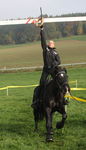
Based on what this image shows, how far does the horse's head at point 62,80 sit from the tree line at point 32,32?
6357cm

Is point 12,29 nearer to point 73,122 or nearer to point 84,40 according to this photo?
point 84,40

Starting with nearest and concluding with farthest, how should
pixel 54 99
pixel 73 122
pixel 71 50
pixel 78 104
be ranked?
1. pixel 54 99
2. pixel 73 122
3. pixel 78 104
4. pixel 71 50

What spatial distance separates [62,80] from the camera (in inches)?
290

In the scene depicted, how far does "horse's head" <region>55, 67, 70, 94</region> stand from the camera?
733 cm

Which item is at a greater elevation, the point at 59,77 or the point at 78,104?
the point at 59,77

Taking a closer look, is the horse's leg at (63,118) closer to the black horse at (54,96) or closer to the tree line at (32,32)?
the black horse at (54,96)

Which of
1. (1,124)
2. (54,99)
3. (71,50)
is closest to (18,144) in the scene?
(54,99)

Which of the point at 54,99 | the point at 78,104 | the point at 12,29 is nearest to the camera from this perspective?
the point at 54,99

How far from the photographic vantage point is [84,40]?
6956 cm

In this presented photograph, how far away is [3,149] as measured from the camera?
7.23m

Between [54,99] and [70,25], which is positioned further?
[70,25]

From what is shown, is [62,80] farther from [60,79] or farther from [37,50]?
[37,50]

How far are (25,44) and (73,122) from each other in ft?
210

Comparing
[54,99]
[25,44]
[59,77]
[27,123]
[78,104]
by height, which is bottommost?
[25,44]
